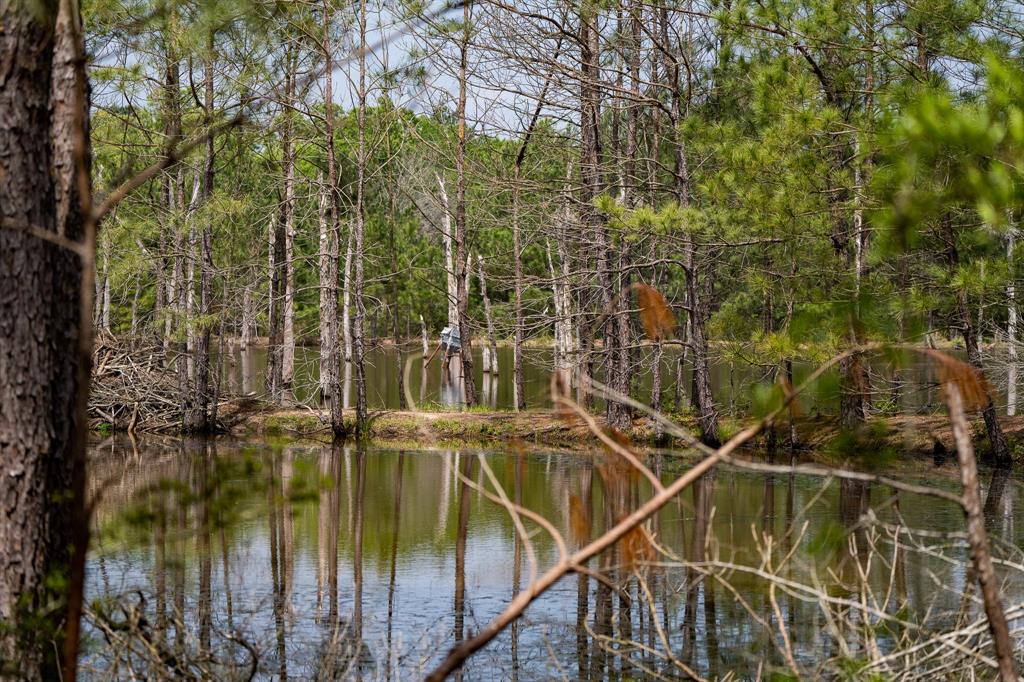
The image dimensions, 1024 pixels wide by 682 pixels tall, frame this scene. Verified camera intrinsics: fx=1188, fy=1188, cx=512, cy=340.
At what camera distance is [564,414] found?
3363mm

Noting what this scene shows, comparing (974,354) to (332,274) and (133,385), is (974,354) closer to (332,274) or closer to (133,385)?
(332,274)

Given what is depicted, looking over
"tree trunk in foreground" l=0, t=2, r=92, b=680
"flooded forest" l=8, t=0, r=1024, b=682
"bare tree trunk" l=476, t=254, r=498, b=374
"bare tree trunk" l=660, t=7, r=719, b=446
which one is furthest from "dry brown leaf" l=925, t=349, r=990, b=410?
"bare tree trunk" l=476, t=254, r=498, b=374

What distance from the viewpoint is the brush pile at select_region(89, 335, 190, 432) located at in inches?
764

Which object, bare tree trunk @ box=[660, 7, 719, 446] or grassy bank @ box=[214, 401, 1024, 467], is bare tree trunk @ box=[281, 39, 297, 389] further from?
bare tree trunk @ box=[660, 7, 719, 446]

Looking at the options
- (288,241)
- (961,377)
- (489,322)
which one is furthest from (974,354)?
(288,241)

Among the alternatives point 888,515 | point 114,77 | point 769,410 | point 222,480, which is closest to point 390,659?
point 222,480

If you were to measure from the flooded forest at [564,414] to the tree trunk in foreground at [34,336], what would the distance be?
0.01 m

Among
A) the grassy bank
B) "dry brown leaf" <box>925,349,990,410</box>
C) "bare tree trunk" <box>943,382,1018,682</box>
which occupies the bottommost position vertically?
the grassy bank

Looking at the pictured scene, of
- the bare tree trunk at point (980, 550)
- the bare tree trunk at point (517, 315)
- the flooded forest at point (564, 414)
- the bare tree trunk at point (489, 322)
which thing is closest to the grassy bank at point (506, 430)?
the flooded forest at point (564, 414)

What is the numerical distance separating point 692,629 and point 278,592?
3.11 m

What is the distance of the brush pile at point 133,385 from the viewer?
19.4 meters

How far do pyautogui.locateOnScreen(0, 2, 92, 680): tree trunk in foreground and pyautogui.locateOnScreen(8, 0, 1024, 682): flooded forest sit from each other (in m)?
0.01

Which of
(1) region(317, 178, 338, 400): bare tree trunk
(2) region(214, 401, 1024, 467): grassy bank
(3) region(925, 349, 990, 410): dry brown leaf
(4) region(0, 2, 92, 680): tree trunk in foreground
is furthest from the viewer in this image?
(1) region(317, 178, 338, 400): bare tree trunk

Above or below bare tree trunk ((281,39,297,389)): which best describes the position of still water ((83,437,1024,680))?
below
